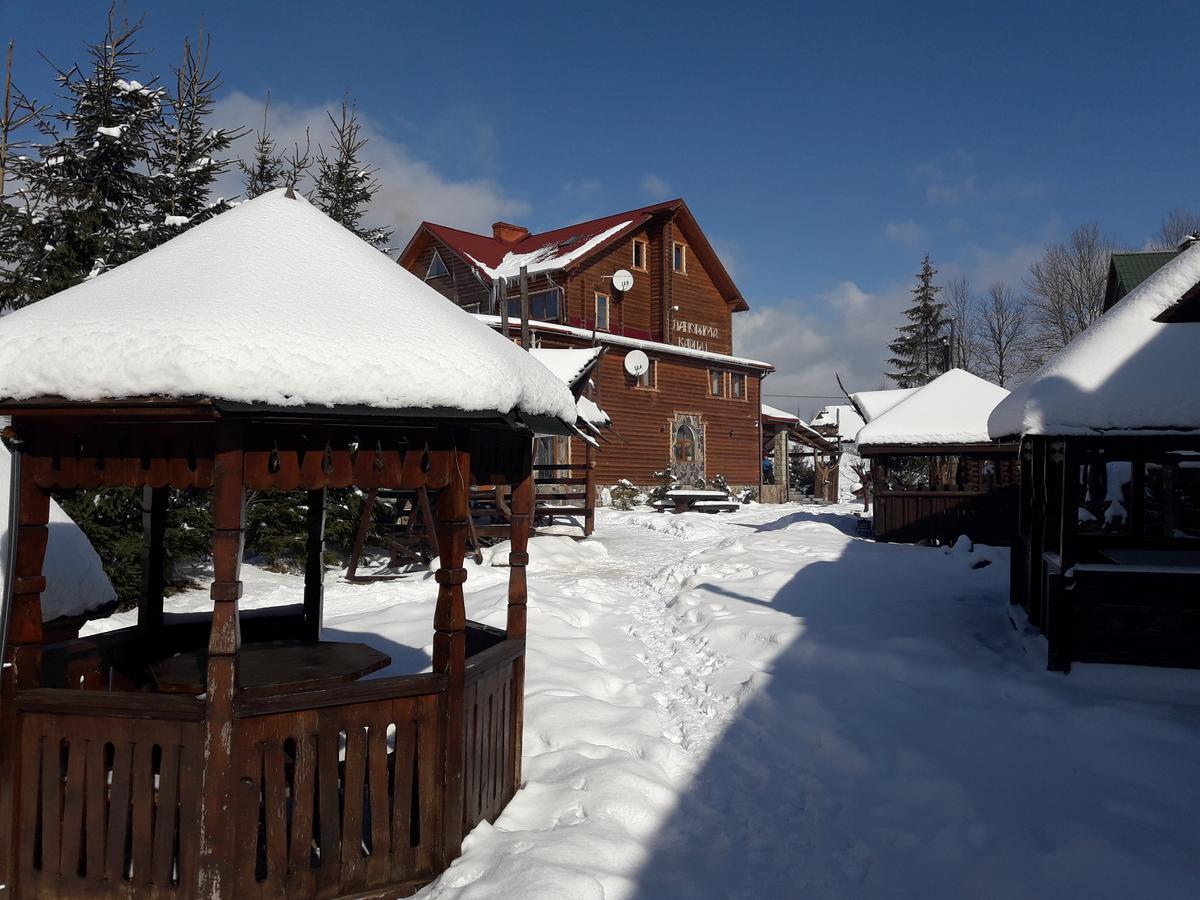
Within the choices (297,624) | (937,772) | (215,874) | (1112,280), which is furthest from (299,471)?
(1112,280)

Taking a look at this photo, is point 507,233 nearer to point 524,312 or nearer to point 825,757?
point 524,312

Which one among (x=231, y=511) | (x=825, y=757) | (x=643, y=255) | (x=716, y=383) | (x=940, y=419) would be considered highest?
(x=643, y=255)

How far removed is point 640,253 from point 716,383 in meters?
6.24

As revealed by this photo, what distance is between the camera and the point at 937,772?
5105mm

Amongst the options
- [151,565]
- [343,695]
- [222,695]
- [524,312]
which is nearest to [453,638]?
[343,695]

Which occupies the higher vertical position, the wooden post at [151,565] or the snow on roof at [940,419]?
the snow on roof at [940,419]

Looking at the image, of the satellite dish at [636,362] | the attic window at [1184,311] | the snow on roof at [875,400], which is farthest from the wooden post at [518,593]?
the satellite dish at [636,362]

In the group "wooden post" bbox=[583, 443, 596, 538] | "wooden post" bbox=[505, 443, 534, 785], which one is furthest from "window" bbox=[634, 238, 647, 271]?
"wooden post" bbox=[505, 443, 534, 785]

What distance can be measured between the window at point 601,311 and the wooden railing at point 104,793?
2626cm

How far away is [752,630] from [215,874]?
20.4 feet

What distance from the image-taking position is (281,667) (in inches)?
183

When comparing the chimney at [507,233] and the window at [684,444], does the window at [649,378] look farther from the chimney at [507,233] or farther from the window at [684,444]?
the chimney at [507,233]

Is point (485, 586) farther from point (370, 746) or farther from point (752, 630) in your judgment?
point (370, 746)

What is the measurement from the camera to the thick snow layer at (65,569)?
439 cm
